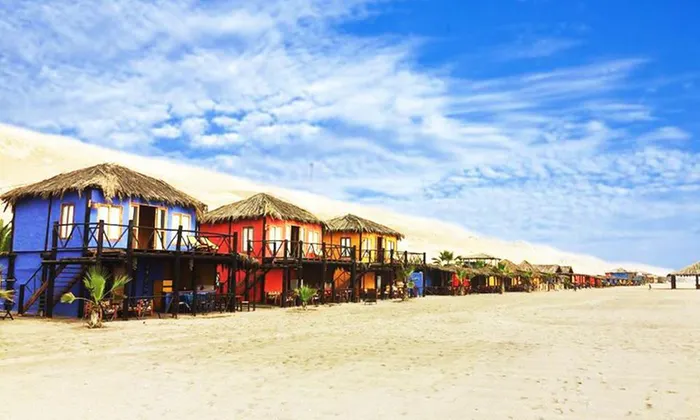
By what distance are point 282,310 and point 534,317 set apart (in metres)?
10.4

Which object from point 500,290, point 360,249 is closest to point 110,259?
point 360,249

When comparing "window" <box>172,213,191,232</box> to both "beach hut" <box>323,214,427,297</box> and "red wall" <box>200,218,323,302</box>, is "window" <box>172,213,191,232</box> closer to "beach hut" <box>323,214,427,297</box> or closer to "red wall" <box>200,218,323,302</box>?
"red wall" <box>200,218,323,302</box>

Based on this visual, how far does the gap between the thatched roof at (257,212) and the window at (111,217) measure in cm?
798

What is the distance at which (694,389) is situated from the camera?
8711 mm

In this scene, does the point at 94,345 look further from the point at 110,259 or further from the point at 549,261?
the point at 549,261

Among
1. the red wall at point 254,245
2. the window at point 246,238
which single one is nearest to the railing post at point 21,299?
the red wall at point 254,245

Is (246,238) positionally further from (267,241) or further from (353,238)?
(353,238)

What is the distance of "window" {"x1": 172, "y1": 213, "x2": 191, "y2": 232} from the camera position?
24.4 m

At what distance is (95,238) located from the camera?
2095cm

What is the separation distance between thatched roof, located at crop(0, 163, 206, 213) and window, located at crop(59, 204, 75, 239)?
21.5 inches

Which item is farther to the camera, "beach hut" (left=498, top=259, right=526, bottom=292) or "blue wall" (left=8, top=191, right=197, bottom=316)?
"beach hut" (left=498, top=259, right=526, bottom=292)

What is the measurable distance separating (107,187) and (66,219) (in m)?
2.03

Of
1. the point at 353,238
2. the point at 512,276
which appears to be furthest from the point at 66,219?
the point at 512,276

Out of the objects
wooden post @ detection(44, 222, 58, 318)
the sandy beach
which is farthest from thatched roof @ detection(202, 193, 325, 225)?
the sandy beach
